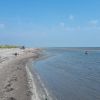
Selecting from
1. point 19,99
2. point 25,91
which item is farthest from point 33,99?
point 25,91

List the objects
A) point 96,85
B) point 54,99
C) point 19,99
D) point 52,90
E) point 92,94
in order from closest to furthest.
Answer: point 19,99 → point 54,99 → point 92,94 → point 52,90 → point 96,85

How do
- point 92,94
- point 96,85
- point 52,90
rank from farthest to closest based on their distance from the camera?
1. point 96,85
2. point 52,90
3. point 92,94

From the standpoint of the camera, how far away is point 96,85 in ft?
86.3

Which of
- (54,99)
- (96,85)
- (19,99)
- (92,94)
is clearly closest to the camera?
(19,99)

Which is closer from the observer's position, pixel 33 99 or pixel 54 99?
pixel 33 99

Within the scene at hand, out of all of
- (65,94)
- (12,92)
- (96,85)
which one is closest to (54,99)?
(65,94)

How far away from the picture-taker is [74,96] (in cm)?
2111

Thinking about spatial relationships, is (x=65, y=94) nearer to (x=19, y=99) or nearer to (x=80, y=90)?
(x=80, y=90)

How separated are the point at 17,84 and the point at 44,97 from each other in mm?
4720

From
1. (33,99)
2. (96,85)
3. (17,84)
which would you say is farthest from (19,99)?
(96,85)

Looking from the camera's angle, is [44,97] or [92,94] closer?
[44,97]

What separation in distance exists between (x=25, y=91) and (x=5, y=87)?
2.29 meters

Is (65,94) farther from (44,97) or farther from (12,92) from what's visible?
(12,92)

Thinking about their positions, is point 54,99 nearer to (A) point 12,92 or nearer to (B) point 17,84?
(A) point 12,92
